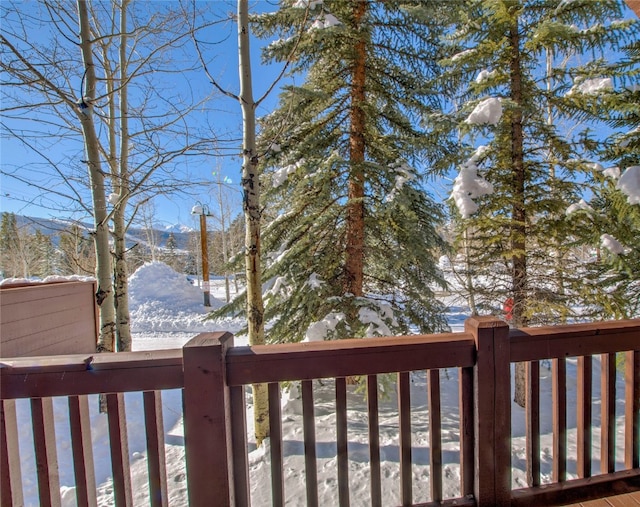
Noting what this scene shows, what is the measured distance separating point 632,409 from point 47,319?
628 cm

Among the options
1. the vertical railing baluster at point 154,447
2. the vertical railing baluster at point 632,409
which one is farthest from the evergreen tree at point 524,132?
the vertical railing baluster at point 154,447

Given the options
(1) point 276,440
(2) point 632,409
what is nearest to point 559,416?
(2) point 632,409

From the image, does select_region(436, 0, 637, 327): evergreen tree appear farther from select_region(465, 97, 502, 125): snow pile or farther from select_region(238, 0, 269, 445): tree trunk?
select_region(238, 0, 269, 445): tree trunk

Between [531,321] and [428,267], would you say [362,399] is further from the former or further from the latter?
[531,321]

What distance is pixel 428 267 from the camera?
422 cm

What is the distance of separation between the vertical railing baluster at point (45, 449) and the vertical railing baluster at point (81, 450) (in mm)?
88

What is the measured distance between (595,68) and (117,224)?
6.41 m

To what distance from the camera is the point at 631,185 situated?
2.94 m

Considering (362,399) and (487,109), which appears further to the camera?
(362,399)

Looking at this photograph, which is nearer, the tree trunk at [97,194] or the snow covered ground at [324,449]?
the snow covered ground at [324,449]

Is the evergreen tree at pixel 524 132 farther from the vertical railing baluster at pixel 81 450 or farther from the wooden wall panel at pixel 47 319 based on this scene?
the wooden wall panel at pixel 47 319

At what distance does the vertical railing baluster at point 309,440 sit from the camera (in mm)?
1229

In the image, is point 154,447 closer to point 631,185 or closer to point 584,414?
point 584,414

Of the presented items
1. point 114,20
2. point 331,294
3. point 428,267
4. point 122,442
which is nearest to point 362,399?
point 331,294
